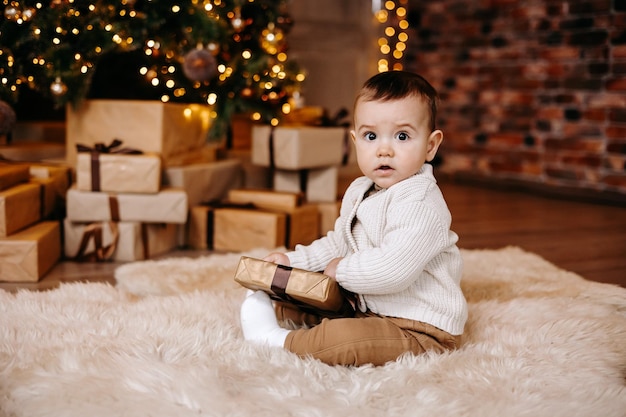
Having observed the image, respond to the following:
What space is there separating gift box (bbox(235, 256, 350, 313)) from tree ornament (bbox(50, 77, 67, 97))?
1205 millimetres

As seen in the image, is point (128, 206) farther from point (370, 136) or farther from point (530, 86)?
point (530, 86)

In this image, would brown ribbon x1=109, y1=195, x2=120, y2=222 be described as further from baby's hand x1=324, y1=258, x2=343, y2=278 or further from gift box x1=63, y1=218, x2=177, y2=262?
baby's hand x1=324, y1=258, x2=343, y2=278

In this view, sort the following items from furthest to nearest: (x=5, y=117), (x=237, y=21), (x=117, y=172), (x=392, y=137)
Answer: (x=237, y=21) < (x=117, y=172) < (x=5, y=117) < (x=392, y=137)

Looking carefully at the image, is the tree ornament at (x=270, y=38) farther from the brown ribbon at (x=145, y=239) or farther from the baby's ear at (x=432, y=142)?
the baby's ear at (x=432, y=142)

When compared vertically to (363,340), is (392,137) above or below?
above

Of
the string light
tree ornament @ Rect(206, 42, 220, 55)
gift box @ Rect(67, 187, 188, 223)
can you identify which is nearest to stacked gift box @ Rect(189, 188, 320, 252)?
gift box @ Rect(67, 187, 188, 223)

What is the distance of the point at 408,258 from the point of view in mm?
Result: 1147

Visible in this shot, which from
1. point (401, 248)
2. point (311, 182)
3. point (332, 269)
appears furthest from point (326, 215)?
point (401, 248)

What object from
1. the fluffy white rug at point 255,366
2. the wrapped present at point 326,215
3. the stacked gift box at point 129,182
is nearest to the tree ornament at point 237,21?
the stacked gift box at point 129,182

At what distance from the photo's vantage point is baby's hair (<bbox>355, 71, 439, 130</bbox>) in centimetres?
120

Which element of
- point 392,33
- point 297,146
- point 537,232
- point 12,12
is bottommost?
point 537,232

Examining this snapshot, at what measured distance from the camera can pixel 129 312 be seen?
1395mm

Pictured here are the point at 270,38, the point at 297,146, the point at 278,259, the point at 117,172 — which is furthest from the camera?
the point at 270,38

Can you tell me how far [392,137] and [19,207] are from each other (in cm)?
118
